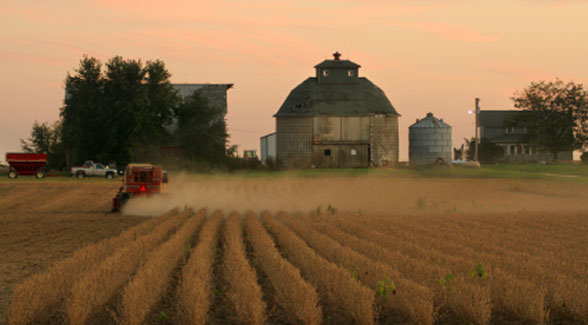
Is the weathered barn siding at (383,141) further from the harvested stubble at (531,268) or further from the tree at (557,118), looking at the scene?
the harvested stubble at (531,268)

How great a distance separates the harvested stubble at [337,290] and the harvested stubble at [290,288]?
321 millimetres

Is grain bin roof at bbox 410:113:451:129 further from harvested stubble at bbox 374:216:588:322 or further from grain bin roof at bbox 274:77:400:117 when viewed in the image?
harvested stubble at bbox 374:216:588:322

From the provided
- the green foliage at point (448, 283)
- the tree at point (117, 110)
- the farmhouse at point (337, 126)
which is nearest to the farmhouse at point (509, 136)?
the farmhouse at point (337, 126)

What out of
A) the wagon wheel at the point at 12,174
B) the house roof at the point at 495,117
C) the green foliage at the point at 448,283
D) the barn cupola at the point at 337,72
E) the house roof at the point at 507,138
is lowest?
the green foliage at the point at 448,283

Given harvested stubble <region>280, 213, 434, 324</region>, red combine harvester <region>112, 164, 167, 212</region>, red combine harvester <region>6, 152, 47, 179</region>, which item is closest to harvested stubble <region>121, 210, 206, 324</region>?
harvested stubble <region>280, 213, 434, 324</region>

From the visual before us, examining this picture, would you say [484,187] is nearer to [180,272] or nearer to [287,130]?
[287,130]

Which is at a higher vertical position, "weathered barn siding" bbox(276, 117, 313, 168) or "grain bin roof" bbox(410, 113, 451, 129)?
"grain bin roof" bbox(410, 113, 451, 129)

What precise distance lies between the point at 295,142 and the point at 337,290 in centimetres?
5771

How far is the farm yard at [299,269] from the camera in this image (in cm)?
1041

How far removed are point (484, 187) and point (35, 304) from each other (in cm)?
3769

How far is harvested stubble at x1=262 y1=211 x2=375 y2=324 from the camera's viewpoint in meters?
10.1

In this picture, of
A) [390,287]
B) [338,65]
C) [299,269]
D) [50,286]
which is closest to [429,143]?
[338,65]

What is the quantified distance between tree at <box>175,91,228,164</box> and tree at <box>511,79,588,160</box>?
47.7 metres

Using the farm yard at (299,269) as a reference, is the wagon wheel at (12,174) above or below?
above
